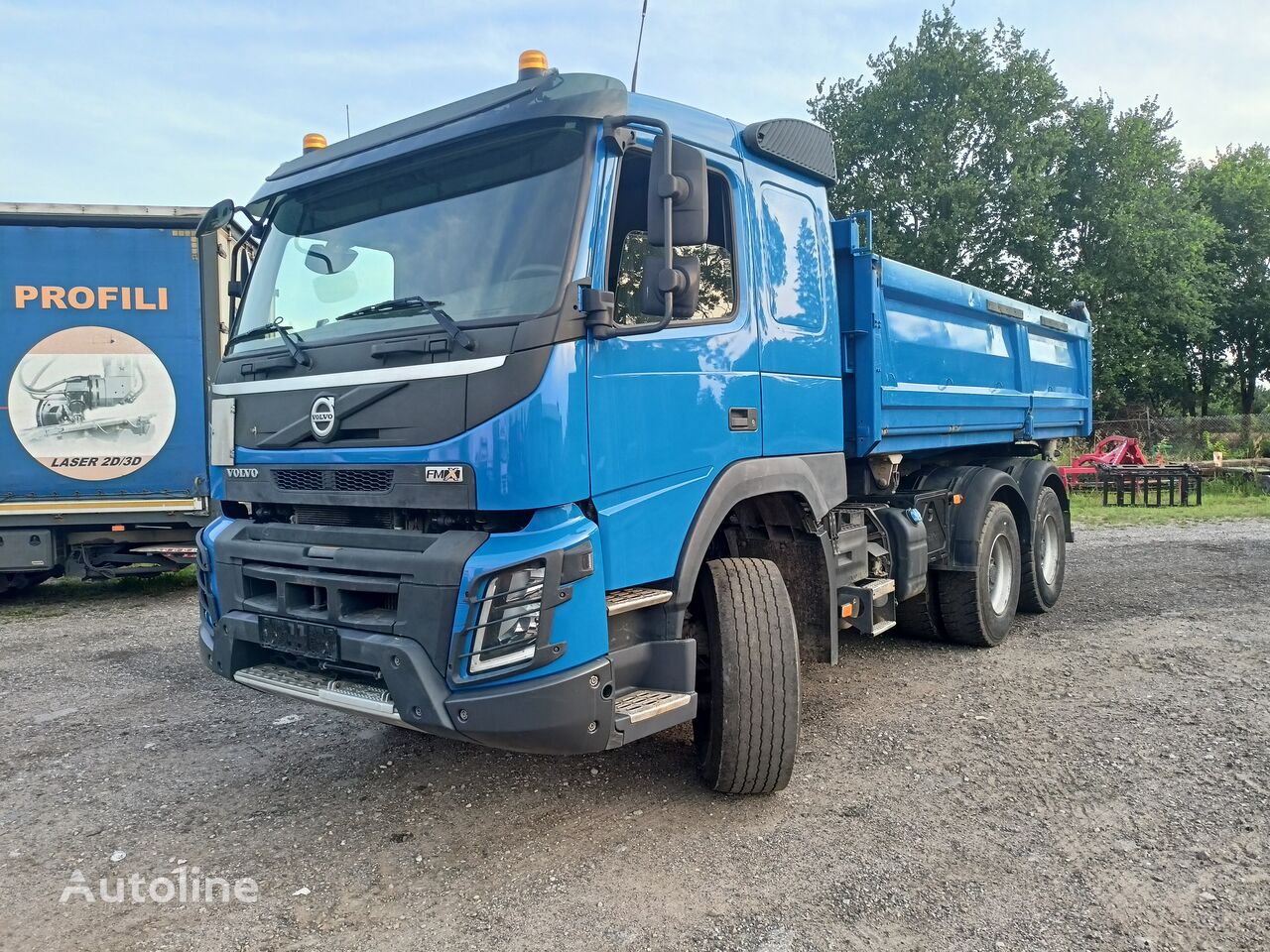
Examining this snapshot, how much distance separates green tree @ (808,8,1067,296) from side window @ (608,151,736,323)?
24299mm

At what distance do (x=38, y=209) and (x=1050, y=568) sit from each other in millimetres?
9290

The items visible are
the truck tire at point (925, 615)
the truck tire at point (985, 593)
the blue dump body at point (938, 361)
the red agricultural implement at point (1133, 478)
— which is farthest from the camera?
the red agricultural implement at point (1133, 478)

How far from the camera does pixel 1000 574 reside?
264 inches

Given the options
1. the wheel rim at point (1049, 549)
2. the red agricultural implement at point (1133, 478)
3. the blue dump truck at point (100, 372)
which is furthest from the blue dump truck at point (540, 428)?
the red agricultural implement at point (1133, 478)

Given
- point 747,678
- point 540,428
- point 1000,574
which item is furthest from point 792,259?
point 1000,574

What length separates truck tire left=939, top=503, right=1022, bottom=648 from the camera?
20.3 feet

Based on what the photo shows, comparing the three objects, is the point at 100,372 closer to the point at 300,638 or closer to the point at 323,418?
the point at 323,418

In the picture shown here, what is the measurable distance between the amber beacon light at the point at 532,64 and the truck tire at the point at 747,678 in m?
2.04

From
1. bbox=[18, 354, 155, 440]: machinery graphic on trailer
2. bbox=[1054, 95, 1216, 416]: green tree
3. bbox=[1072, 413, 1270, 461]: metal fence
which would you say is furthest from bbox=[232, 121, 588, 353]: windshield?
bbox=[1054, 95, 1216, 416]: green tree

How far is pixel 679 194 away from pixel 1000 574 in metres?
4.75

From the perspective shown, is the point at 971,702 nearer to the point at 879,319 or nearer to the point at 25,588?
the point at 879,319

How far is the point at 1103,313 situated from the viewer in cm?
2834

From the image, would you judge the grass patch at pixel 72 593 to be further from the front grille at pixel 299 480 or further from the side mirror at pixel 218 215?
the front grille at pixel 299 480

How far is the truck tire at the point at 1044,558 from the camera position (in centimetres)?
720
